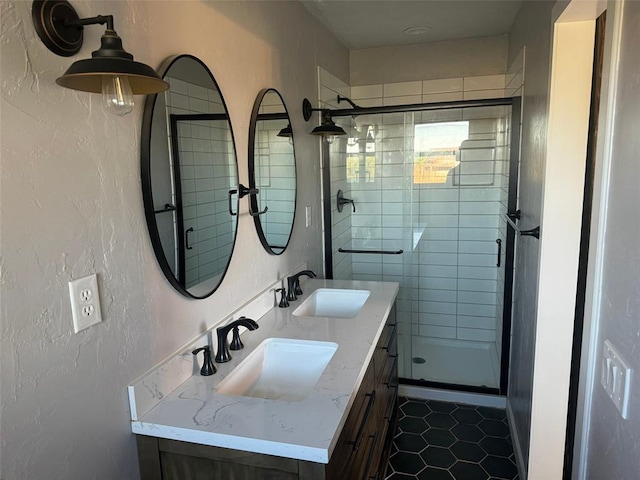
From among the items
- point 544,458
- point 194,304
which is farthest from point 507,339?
point 194,304

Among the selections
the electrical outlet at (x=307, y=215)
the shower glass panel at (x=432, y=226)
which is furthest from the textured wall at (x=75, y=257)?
the shower glass panel at (x=432, y=226)

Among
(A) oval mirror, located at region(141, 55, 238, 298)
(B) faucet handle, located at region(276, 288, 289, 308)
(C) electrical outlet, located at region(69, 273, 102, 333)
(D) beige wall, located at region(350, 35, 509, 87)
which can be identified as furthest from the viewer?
(D) beige wall, located at region(350, 35, 509, 87)

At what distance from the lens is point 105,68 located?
873 mm

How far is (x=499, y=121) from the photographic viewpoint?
120 inches

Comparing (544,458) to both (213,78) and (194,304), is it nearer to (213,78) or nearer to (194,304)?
(194,304)

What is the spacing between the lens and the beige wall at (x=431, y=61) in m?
3.17

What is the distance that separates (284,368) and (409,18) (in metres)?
2.17

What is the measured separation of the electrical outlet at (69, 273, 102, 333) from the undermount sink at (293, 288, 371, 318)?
1.30 meters

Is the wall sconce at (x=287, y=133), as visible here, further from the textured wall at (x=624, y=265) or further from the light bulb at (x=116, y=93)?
the textured wall at (x=624, y=265)

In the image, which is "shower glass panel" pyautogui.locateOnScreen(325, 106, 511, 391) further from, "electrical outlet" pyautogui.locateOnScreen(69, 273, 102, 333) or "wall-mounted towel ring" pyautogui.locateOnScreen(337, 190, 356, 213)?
"electrical outlet" pyautogui.locateOnScreen(69, 273, 102, 333)

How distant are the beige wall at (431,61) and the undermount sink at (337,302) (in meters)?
1.85

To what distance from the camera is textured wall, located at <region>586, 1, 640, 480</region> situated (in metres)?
0.78

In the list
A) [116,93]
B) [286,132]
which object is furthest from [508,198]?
[116,93]

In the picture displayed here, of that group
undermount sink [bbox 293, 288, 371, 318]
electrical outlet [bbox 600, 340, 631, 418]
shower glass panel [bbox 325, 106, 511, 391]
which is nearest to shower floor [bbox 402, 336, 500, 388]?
shower glass panel [bbox 325, 106, 511, 391]
